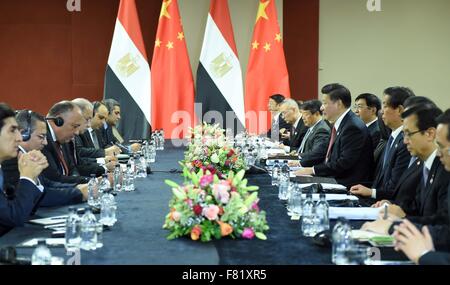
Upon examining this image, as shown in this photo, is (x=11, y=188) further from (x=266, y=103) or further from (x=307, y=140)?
(x=266, y=103)

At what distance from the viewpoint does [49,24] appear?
9453mm

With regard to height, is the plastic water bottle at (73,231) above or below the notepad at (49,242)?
above

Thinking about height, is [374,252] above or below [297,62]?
below

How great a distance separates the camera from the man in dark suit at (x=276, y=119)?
29.0 feet

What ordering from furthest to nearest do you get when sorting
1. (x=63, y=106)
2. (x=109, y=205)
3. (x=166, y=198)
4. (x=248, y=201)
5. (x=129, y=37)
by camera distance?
(x=129, y=37) < (x=63, y=106) < (x=166, y=198) < (x=109, y=205) < (x=248, y=201)

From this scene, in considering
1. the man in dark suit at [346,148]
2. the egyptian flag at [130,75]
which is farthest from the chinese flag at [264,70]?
the man in dark suit at [346,148]

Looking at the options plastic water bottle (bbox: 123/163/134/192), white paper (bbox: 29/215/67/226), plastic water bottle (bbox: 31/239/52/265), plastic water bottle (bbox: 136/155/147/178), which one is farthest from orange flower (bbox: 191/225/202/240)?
plastic water bottle (bbox: 136/155/147/178)

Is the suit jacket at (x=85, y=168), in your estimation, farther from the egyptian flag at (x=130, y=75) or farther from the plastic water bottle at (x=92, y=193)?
the egyptian flag at (x=130, y=75)

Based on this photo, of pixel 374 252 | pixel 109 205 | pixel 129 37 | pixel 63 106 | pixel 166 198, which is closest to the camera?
pixel 374 252

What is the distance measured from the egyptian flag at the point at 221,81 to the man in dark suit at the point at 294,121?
1301 millimetres

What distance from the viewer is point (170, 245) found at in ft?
9.09

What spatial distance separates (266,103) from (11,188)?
20.4 ft

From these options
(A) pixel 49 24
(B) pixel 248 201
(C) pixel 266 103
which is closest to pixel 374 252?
(B) pixel 248 201

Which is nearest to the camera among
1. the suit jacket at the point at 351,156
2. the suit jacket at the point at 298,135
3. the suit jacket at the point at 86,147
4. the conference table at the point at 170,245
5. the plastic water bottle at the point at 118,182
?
the conference table at the point at 170,245
